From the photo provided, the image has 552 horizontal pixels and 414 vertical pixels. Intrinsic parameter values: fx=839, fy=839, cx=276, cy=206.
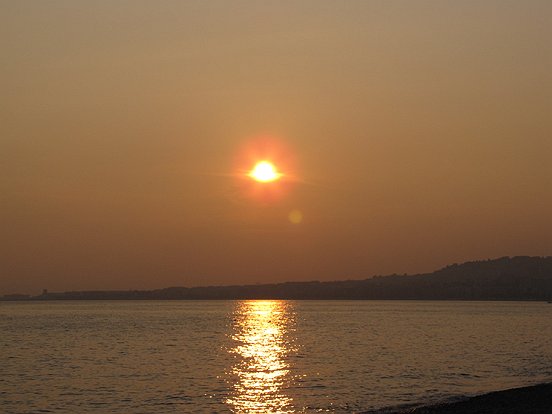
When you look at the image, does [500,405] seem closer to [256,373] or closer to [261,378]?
[261,378]

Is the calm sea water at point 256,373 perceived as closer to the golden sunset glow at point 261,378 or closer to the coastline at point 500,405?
the golden sunset glow at point 261,378

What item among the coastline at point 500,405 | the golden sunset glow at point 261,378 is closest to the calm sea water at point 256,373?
the golden sunset glow at point 261,378

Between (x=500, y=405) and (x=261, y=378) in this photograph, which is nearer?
(x=500, y=405)

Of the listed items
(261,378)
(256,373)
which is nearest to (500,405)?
(261,378)

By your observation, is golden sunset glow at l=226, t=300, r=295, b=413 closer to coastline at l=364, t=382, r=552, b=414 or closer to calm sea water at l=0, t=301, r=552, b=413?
calm sea water at l=0, t=301, r=552, b=413

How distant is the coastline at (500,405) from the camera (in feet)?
125

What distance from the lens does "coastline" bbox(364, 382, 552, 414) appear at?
38156 mm

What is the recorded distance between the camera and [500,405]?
39.9m

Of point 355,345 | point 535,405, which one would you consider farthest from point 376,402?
point 355,345

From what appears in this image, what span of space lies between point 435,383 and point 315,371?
38.7ft

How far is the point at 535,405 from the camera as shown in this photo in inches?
1549

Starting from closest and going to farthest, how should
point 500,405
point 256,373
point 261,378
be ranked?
1. point 500,405
2. point 261,378
3. point 256,373

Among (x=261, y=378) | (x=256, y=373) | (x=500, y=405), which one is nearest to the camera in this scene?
(x=500, y=405)

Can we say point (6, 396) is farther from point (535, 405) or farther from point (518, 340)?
point (518, 340)
